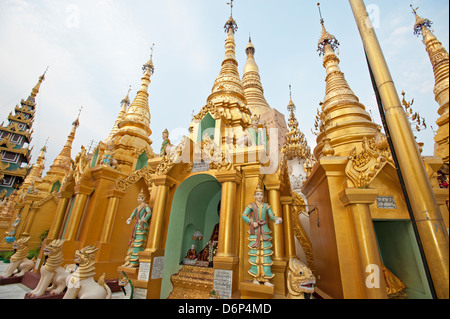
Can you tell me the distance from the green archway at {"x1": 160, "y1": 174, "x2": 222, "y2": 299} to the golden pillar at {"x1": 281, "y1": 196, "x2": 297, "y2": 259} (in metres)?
2.26

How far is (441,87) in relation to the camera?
207 cm

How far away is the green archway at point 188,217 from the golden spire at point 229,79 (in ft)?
14.6

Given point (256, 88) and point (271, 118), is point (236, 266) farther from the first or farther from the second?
point (256, 88)

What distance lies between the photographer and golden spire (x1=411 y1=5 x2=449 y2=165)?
6.18 feet

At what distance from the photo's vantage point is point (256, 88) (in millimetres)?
16062

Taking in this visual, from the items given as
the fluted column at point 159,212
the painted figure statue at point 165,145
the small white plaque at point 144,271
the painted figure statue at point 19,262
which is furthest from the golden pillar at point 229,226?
the painted figure statue at point 19,262

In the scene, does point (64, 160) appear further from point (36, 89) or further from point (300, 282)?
point (300, 282)

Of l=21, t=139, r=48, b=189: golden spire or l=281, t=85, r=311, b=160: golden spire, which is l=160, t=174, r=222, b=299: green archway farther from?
l=21, t=139, r=48, b=189: golden spire

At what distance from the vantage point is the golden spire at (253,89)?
14859 mm

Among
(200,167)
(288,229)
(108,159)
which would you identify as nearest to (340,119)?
(288,229)

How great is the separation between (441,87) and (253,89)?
47.8 feet

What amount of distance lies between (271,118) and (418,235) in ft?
44.3

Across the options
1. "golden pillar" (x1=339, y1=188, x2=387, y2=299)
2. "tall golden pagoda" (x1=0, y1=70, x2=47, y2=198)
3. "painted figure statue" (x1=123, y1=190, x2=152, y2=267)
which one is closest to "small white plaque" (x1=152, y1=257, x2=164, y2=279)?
"painted figure statue" (x1=123, y1=190, x2=152, y2=267)
